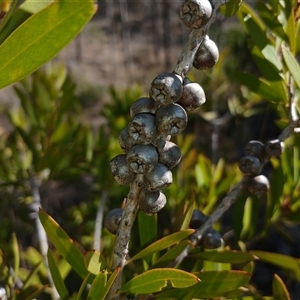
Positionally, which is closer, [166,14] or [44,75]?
[44,75]

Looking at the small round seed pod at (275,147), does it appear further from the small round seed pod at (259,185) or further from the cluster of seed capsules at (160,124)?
A: the cluster of seed capsules at (160,124)

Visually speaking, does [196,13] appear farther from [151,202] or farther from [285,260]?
[285,260]

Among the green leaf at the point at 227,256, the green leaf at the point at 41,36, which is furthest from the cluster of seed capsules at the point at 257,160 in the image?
the green leaf at the point at 41,36

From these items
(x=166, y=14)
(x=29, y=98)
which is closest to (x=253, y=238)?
(x=29, y=98)

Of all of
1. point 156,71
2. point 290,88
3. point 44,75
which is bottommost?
point 156,71

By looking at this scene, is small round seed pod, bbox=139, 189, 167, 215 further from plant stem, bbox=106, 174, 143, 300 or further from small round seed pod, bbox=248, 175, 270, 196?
small round seed pod, bbox=248, 175, 270, 196

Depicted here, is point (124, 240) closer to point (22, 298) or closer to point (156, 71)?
point (22, 298)
